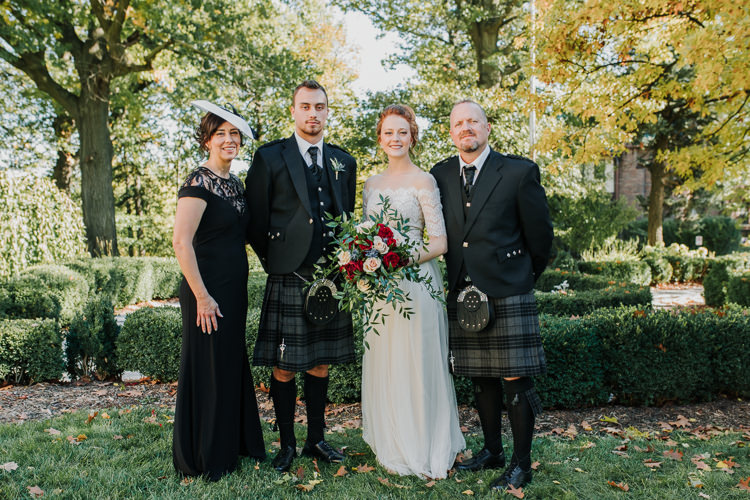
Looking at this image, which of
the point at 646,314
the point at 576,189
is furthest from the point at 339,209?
the point at 576,189

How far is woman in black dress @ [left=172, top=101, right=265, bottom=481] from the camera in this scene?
3.12 meters

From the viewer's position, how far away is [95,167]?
42.1ft

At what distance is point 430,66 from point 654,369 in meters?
12.5

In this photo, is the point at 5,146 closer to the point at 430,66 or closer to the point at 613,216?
the point at 430,66

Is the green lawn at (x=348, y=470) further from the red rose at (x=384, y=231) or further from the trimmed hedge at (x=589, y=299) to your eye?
the trimmed hedge at (x=589, y=299)

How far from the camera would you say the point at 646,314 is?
204 inches

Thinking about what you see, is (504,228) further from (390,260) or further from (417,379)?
(417,379)

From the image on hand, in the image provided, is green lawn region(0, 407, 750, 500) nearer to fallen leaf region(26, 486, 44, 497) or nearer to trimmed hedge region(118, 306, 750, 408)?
fallen leaf region(26, 486, 44, 497)

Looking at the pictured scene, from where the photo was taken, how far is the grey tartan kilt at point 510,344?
3.10m

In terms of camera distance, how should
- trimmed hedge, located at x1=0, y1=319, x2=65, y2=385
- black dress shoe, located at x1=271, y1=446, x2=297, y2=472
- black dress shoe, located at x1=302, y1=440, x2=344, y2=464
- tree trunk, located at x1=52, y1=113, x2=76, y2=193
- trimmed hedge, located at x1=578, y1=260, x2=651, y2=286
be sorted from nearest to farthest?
black dress shoe, located at x1=271, y1=446, x2=297, y2=472
black dress shoe, located at x1=302, y1=440, x2=344, y2=464
trimmed hedge, located at x1=0, y1=319, x2=65, y2=385
trimmed hedge, located at x1=578, y1=260, x2=651, y2=286
tree trunk, located at x1=52, y1=113, x2=76, y2=193

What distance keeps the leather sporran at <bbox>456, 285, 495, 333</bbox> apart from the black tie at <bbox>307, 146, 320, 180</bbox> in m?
1.17

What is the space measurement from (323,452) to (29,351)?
4.04 metres

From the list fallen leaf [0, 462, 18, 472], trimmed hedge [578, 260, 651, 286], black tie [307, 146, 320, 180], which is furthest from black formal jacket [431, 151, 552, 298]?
trimmed hedge [578, 260, 651, 286]

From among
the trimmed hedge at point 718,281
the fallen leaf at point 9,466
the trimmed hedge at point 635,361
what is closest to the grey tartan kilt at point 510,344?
the trimmed hedge at point 635,361
